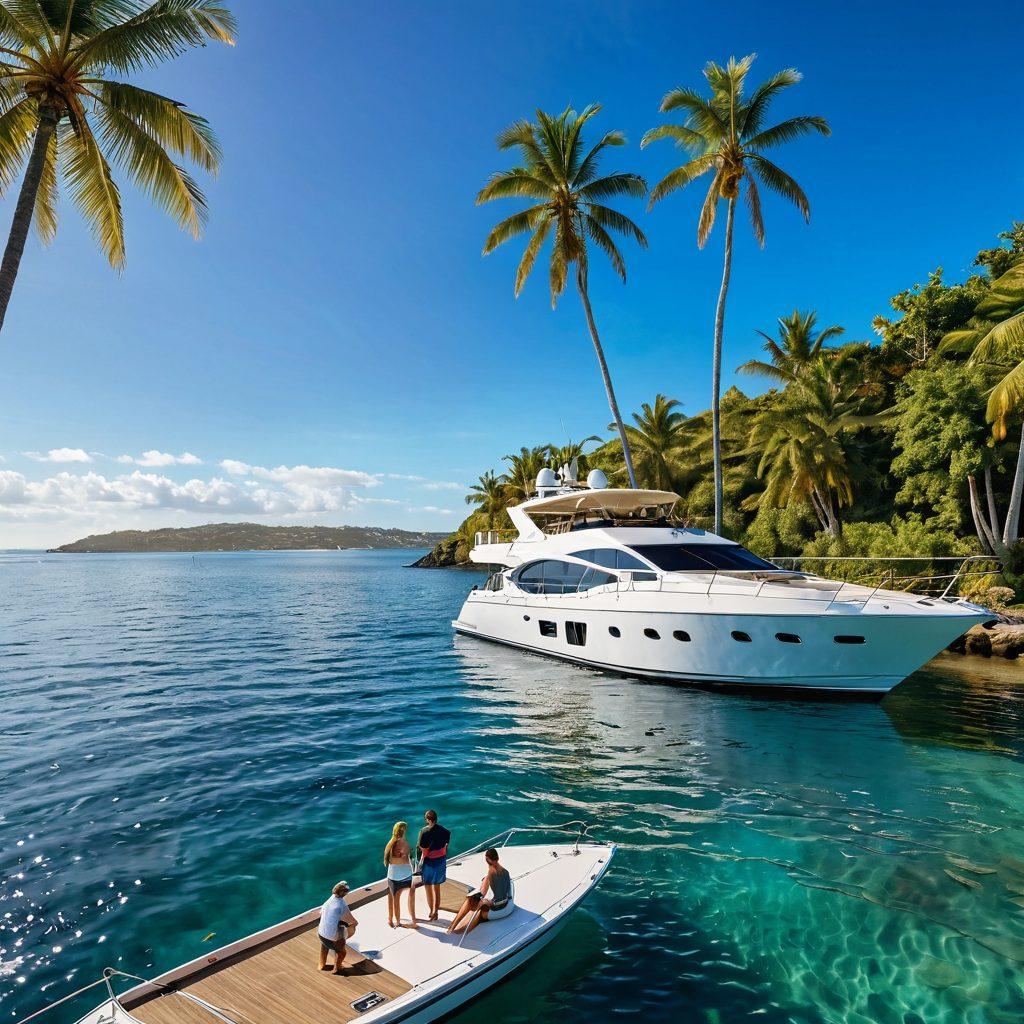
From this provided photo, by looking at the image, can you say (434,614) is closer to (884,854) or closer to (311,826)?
(311,826)

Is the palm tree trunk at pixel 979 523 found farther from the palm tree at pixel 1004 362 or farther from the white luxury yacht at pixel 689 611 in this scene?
the white luxury yacht at pixel 689 611

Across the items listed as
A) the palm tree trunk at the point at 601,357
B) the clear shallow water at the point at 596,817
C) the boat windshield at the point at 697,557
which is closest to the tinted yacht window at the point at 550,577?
the boat windshield at the point at 697,557

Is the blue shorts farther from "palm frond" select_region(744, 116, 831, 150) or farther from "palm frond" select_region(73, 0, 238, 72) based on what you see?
"palm frond" select_region(744, 116, 831, 150)

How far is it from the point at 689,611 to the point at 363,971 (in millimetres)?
10311

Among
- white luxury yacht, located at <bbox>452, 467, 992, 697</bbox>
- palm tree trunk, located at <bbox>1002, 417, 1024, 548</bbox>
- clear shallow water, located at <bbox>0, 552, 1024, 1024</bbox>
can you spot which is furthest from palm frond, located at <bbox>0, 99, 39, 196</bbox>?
palm tree trunk, located at <bbox>1002, 417, 1024, 548</bbox>

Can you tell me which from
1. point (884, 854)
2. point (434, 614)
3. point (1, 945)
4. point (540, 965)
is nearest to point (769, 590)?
point (884, 854)

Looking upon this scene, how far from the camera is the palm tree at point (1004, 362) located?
17.8 m

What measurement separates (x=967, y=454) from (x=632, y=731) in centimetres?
1963

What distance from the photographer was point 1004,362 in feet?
75.6

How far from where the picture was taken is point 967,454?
22.6 m

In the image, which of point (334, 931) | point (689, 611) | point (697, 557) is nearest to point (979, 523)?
point (697, 557)

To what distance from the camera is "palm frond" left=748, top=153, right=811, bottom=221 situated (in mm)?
23328

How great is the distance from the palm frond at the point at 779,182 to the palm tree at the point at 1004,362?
742cm

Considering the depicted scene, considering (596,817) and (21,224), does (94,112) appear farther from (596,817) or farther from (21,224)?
(596,817)
